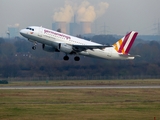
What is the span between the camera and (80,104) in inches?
1893

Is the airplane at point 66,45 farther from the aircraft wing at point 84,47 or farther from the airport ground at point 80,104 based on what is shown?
the airport ground at point 80,104

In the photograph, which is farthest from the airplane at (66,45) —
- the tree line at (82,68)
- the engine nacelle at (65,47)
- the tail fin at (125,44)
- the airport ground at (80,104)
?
the tree line at (82,68)

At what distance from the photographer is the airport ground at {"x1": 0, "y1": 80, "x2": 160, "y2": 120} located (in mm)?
40553

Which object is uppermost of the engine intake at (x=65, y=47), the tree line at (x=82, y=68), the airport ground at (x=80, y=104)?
the engine intake at (x=65, y=47)

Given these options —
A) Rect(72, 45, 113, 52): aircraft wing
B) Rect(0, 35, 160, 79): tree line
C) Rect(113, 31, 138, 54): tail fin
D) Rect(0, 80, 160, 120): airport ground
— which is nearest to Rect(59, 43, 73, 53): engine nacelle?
Rect(72, 45, 113, 52): aircraft wing

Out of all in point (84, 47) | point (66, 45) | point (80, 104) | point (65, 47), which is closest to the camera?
point (80, 104)

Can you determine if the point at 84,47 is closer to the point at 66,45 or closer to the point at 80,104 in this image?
the point at 66,45

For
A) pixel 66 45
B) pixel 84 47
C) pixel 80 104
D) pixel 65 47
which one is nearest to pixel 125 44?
pixel 84 47

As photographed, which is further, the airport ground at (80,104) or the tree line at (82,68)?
the tree line at (82,68)

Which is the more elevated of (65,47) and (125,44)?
(125,44)

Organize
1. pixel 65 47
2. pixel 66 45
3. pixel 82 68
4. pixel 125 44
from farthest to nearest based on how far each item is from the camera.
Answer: pixel 82 68
pixel 125 44
pixel 66 45
pixel 65 47

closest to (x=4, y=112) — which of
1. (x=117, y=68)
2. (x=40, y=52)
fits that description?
(x=117, y=68)

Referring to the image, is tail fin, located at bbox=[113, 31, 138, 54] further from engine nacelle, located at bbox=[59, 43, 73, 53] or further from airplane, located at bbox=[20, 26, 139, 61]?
engine nacelle, located at bbox=[59, 43, 73, 53]

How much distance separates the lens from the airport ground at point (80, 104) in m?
40.6
